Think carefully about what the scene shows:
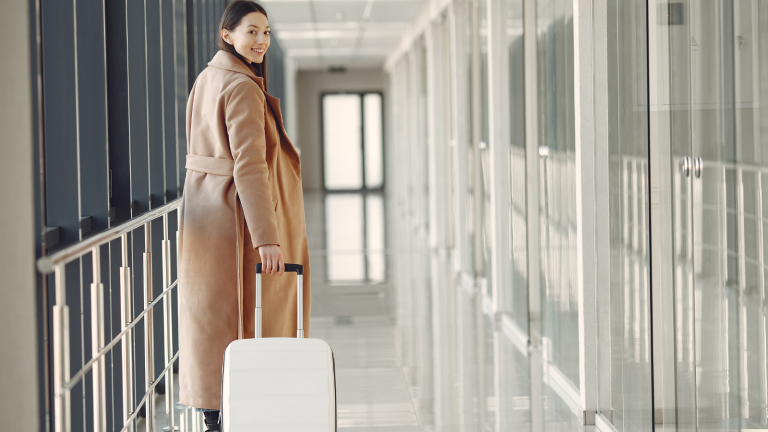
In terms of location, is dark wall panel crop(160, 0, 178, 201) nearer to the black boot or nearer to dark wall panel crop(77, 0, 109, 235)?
dark wall panel crop(77, 0, 109, 235)

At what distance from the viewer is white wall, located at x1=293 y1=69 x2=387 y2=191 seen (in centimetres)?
2175

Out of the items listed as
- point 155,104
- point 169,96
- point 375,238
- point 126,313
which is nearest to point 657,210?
point 126,313

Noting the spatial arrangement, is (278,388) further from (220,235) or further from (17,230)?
(17,230)

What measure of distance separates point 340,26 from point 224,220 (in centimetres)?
1044

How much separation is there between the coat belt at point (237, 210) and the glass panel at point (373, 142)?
1919 cm

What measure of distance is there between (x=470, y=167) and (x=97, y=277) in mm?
5571

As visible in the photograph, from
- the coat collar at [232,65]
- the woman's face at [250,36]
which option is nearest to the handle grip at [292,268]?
the coat collar at [232,65]

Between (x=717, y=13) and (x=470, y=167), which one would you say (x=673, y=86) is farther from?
(x=470, y=167)

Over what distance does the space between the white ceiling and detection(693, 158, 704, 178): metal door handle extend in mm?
7992

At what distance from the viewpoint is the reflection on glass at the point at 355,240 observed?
8195 mm

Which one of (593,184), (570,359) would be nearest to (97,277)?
(593,184)

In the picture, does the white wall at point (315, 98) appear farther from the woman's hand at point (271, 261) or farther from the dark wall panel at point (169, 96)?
the woman's hand at point (271, 261)

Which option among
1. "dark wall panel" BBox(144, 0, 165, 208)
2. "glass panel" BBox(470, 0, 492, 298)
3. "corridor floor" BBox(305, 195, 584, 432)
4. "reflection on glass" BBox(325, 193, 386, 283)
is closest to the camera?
"corridor floor" BBox(305, 195, 584, 432)

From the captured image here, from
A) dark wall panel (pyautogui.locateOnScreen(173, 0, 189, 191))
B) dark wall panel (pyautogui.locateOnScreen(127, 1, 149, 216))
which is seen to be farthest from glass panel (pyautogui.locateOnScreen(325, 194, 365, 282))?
dark wall panel (pyautogui.locateOnScreen(127, 1, 149, 216))
